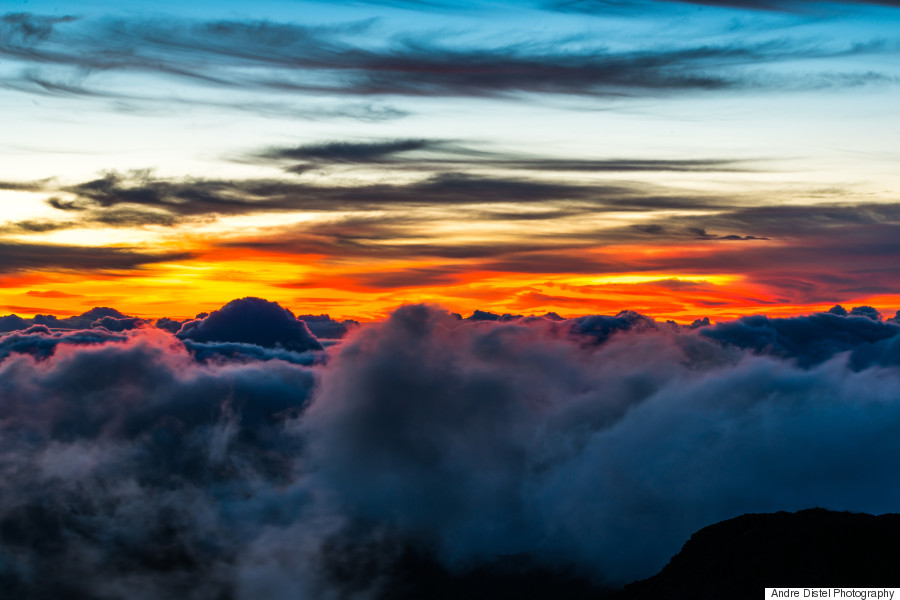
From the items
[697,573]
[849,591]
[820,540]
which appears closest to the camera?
[849,591]

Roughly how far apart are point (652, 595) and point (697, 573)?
8816 millimetres

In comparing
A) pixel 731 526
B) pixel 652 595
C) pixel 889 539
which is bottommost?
pixel 652 595

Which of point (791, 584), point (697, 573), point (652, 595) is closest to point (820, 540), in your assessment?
point (791, 584)

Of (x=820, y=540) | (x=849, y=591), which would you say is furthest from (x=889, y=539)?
(x=849, y=591)

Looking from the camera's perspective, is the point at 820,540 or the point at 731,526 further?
the point at 731,526

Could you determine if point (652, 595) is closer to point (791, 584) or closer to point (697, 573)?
point (697, 573)

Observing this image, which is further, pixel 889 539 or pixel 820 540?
pixel 820 540

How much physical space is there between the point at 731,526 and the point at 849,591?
46045 millimetres

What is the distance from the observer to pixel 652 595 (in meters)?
118

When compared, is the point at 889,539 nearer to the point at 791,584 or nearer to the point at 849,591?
the point at 791,584

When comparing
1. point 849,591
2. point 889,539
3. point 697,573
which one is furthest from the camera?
point 697,573

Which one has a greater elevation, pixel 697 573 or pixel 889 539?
pixel 889 539

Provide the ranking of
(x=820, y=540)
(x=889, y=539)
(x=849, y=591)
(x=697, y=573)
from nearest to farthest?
(x=849, y=591), (x=889, y=539), (x=820, y=540), (x=697, y=573)

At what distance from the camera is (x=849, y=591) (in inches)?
2958
